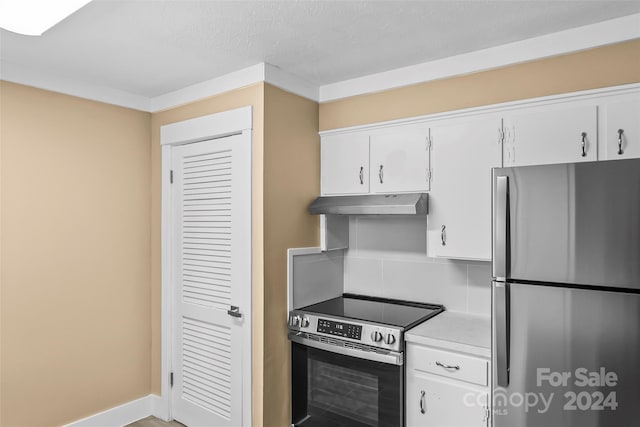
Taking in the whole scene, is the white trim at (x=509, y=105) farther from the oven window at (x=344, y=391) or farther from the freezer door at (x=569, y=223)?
the oven window at (x=344, y=391)

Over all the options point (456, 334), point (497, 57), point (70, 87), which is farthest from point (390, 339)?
point (70, 87)

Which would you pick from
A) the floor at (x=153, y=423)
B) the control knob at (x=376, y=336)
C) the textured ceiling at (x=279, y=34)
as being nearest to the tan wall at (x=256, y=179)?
the textured ceiling at (x=279, y=34)

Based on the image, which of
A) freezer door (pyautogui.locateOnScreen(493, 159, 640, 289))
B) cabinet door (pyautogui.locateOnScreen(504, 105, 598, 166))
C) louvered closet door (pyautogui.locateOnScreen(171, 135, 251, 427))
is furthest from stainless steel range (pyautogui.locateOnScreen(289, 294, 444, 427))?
cabinet door (pyautogui.locateOnScreen(504, 105, 598, 166))

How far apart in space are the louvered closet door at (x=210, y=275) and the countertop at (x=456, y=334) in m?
1.05

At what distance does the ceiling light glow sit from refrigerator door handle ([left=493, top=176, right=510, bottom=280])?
174cm

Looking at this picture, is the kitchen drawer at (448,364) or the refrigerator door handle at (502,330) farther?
→ the kitchen drawer at (448,364)

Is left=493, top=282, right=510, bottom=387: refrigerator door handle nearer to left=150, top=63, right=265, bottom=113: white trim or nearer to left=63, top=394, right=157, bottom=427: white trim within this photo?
left=150, top=63, right=265, bottom=113: white trim

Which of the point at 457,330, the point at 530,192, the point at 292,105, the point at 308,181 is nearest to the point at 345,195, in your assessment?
the point at 308,181

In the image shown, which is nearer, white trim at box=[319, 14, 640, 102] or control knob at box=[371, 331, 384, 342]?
white trim at box=[319, 14, 640, 102]

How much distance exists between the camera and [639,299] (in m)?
1.44

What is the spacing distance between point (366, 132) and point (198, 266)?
148cm

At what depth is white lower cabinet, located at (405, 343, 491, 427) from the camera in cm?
213

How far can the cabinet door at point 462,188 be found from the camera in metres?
2.32

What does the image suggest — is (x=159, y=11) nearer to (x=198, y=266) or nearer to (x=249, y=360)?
(x=198, y=266)
